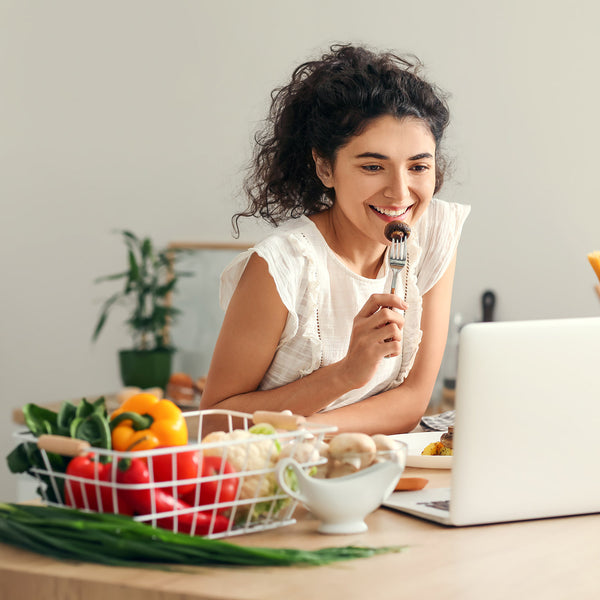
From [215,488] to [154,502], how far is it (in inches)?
2.6

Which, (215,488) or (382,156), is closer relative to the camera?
(215,488)

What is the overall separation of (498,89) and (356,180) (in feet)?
4.63

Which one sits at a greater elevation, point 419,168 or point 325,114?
point 325,114

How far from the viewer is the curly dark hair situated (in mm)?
1694

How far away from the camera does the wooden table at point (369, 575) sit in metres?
0.75

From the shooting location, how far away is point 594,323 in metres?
1.00

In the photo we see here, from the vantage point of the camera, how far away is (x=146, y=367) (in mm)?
3180

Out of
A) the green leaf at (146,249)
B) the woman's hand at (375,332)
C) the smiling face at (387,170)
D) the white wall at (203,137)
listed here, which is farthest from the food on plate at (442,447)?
the green leaf at (146,249)

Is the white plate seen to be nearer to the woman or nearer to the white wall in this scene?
the woman

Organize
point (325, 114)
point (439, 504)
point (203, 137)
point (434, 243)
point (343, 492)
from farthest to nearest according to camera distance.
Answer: point (203, 137)
point (434, 243)
point (325, 114)
point (439, 504)
point (343, 492)

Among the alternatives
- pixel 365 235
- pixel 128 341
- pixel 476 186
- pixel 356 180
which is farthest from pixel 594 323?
pixel 128 341

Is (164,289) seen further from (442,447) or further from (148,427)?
(148,427)

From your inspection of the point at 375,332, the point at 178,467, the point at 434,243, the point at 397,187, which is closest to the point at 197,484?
the point at 178,467

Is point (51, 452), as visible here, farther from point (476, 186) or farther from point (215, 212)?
point (215, 212)
